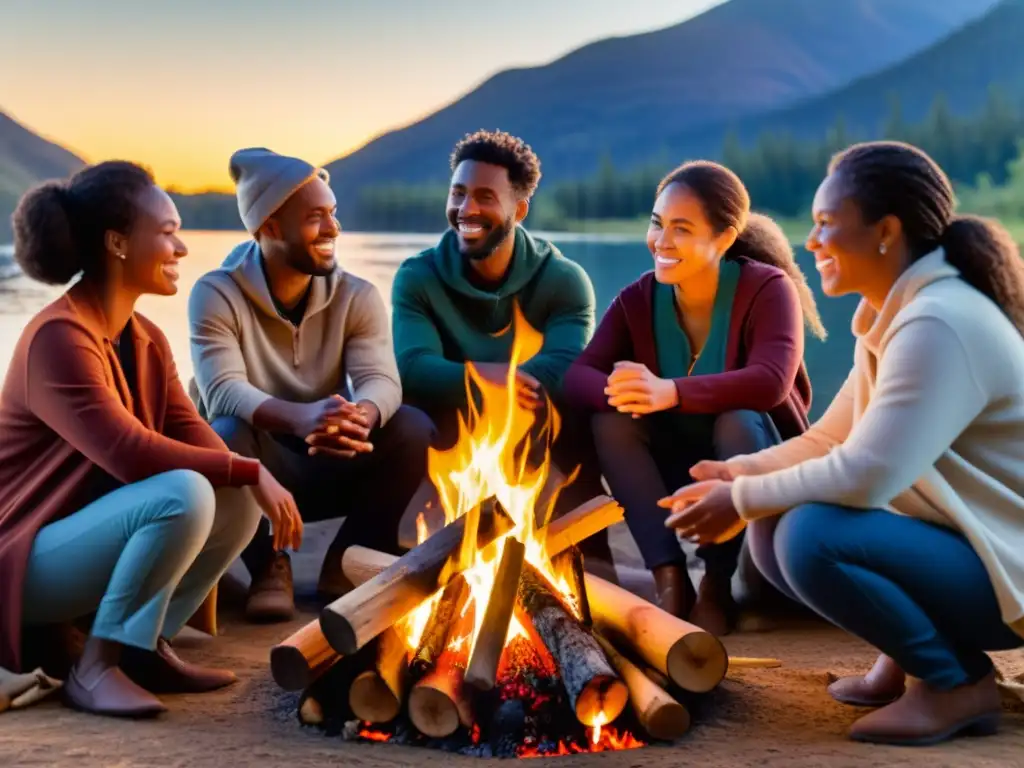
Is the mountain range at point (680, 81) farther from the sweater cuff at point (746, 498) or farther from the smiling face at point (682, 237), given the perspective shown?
the sweater cuff at point (746, 498)

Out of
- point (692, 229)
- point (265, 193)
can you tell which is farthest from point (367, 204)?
point (692, 229)

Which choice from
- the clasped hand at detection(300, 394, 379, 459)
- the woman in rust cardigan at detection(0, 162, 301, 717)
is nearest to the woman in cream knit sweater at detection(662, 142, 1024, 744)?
the woman in rust cardigan at detection(0, 162, 301, 717)

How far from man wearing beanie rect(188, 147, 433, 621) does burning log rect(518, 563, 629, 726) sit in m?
1.19

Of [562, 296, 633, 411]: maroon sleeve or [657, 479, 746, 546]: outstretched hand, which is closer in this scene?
[657, 479, 746, 546]: outstretched hand

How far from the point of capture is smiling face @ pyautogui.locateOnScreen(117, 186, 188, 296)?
10.6 feet

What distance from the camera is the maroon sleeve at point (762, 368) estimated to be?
3.91 meters

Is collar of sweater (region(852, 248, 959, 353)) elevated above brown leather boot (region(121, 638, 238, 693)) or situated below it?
above

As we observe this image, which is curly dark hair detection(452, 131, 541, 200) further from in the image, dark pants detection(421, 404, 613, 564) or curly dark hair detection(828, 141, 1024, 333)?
curly dark hair detection(828, 141, 1024, 333)

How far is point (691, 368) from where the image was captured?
162 inches

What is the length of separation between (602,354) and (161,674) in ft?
6.02

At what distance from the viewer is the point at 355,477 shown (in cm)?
444

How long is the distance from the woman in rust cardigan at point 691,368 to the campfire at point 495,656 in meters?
0.81

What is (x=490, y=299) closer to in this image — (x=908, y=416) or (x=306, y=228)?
(x=306, y=228)

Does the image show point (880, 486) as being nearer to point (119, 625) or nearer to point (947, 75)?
point (119, 625)
